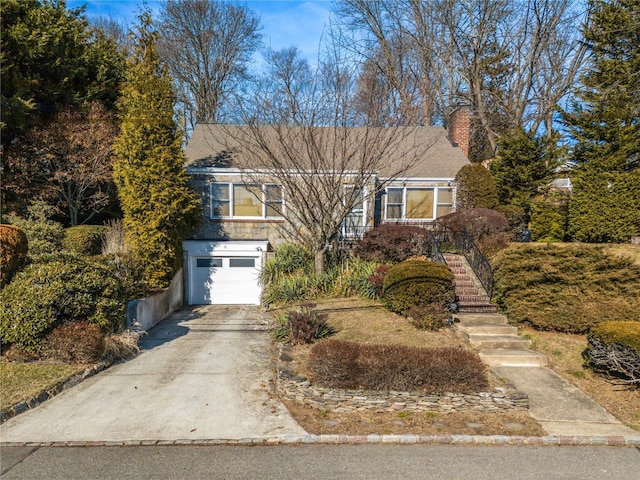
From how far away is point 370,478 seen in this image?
4.51m

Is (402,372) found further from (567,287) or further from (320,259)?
(320,259)

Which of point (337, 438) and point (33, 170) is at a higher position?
point (33, 170)

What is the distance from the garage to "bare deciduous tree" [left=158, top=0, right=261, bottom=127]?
17478 mm

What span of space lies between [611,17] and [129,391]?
2099cm

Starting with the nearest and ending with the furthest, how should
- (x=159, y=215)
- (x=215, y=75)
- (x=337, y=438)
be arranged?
(x=337, y=438) < (x=159, y=215) < (x=215, y=75)

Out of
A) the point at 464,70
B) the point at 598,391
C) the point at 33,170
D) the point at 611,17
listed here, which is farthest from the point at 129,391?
the point at 464,70

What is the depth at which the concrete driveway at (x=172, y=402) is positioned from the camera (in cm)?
548

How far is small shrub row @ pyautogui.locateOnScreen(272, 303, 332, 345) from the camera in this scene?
8.52m

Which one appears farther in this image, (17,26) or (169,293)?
(17,26)

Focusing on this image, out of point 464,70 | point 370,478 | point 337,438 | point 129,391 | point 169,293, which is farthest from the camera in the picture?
point 464,70

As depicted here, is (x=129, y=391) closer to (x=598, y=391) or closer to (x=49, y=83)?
(x=598, y=391)

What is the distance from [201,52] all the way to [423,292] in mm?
28914

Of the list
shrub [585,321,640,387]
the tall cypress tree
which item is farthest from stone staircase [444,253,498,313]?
the tall cypress tree

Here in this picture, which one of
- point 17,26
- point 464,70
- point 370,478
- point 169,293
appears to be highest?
point 464,70
